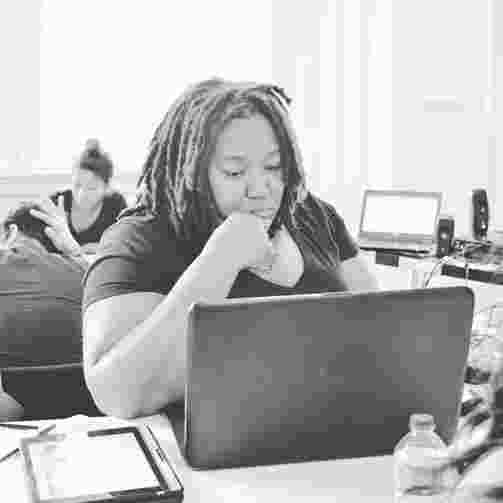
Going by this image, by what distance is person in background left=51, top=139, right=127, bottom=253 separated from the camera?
4574mm

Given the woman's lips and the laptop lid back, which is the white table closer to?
the woman's lips

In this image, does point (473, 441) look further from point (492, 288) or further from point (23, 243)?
point (492, 288)

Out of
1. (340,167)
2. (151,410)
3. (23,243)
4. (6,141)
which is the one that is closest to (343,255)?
(151,410)

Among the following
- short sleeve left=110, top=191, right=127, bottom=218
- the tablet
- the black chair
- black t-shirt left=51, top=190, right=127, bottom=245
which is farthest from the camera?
short sleeve left=110, top=191, right=127, bottom=218

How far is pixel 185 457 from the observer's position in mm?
1172

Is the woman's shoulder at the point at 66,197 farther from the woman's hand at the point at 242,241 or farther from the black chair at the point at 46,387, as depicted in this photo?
the woman's hand at the point at 242,241

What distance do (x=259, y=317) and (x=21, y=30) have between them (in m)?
5.09

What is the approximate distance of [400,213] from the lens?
4246 mm

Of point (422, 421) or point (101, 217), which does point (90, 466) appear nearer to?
point (422, 421)

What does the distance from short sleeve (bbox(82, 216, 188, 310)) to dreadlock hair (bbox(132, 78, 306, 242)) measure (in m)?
0.05

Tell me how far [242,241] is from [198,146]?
8.8 inches

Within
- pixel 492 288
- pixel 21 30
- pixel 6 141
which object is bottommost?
pixel 492 288

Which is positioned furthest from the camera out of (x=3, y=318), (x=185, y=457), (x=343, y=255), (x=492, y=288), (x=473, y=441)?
(x=492, y=288)

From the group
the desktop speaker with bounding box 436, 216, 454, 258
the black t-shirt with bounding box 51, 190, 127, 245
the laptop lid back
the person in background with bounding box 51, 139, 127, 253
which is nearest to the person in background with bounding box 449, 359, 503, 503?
the desktop speaker with bounding box 436, 216, 454, 258
